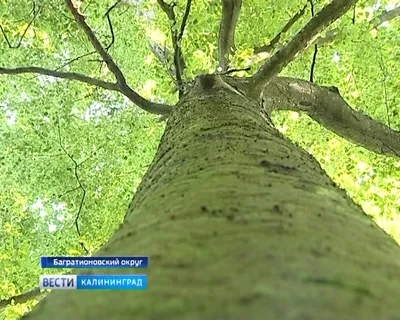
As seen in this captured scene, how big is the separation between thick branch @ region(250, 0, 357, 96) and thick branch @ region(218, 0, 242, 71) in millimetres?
1574

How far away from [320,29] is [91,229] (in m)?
4.71

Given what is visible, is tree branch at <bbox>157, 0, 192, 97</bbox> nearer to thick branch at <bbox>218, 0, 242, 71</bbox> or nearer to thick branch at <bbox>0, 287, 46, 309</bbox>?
thick branch at <bbox>218, 0, 242, 71</bbox>

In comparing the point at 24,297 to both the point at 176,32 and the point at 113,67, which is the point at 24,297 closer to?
the point at 113,67

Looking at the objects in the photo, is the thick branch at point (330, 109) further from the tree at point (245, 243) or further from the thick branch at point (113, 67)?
the tree at point (245, 243)

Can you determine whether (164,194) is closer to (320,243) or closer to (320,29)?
(320,243)

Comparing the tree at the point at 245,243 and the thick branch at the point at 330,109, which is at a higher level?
the thick branch at the point at 330,109

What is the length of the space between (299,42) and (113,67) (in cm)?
156

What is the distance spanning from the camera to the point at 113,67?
168 inches

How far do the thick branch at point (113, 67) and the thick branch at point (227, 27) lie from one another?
0.87 metres

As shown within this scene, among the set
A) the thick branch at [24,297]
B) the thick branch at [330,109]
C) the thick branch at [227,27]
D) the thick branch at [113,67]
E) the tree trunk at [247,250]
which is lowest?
the tree trunk at [247,250]

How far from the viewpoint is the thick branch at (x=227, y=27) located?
5.09 meters

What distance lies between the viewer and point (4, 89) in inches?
334

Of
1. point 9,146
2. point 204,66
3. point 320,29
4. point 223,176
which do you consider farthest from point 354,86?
point 223,176

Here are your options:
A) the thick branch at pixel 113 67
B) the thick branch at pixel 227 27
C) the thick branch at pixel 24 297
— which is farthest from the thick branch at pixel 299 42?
the thick branch at pixel 24 297
